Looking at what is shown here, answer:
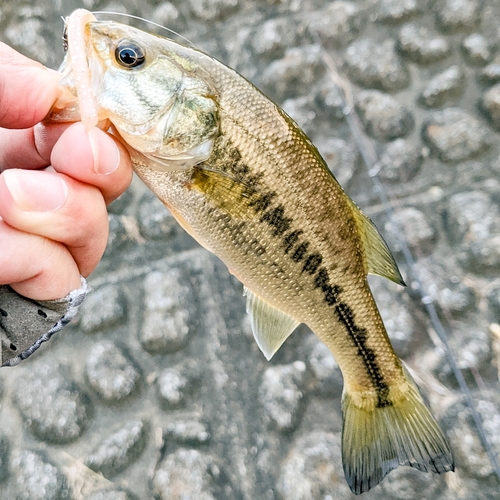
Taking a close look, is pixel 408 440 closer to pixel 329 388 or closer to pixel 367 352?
pixel 367 352

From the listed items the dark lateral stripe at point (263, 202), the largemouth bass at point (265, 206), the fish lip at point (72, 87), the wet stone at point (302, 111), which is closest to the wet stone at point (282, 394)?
the largemouth bass at point (265, 206)

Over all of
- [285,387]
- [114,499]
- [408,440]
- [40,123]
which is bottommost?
[114,499]

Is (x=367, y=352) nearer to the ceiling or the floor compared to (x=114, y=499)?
nearer to the ceiling

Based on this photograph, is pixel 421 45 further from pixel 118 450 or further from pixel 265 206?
pixel 118 450

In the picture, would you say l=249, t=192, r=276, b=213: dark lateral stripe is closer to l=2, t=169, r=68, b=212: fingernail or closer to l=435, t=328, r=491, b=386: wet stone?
l=2, t=169, r=68, b=212: fingernail

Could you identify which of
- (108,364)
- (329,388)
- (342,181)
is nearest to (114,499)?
(108,364)

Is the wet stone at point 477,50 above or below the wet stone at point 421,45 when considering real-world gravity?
above

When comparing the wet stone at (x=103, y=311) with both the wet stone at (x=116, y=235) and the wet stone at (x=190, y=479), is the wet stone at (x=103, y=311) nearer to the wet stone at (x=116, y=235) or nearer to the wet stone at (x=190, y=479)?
the wet stone at (x=116, y=235)
